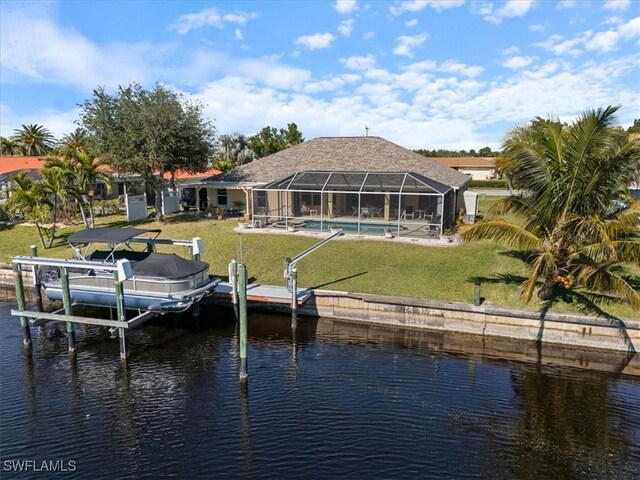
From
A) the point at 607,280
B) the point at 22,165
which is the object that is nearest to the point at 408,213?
the point at 607,280

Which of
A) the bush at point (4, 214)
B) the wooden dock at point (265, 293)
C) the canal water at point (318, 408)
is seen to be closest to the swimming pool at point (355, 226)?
the wooden dock at point (265, 293)

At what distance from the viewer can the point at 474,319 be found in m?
16.1

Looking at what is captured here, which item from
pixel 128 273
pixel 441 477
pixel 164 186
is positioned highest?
pixel 164 186

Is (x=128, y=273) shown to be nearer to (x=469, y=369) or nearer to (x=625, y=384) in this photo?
(x=469, y=369)

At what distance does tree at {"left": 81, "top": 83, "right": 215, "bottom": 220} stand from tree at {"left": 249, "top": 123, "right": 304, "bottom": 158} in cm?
3059

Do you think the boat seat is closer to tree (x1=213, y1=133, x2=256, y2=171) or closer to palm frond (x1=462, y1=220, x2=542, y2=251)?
palm frond (x1=462, y1=220, x2=542, y2=251)

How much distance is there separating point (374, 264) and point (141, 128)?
16.6 m

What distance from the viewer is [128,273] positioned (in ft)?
46.5

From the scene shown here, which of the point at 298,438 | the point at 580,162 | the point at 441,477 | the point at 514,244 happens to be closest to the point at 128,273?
the point at 298,438

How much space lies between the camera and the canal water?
9461 mm

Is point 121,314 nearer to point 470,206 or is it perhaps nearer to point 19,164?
point 470,206

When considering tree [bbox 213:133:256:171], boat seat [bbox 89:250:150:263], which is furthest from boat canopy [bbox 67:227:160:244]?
tree [bbox 213:133:256:171]

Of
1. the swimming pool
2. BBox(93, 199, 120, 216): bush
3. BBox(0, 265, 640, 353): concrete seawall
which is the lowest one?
BBox(0, 265, 640, 353): concrete seawall

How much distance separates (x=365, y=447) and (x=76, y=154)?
2567 centimetres
